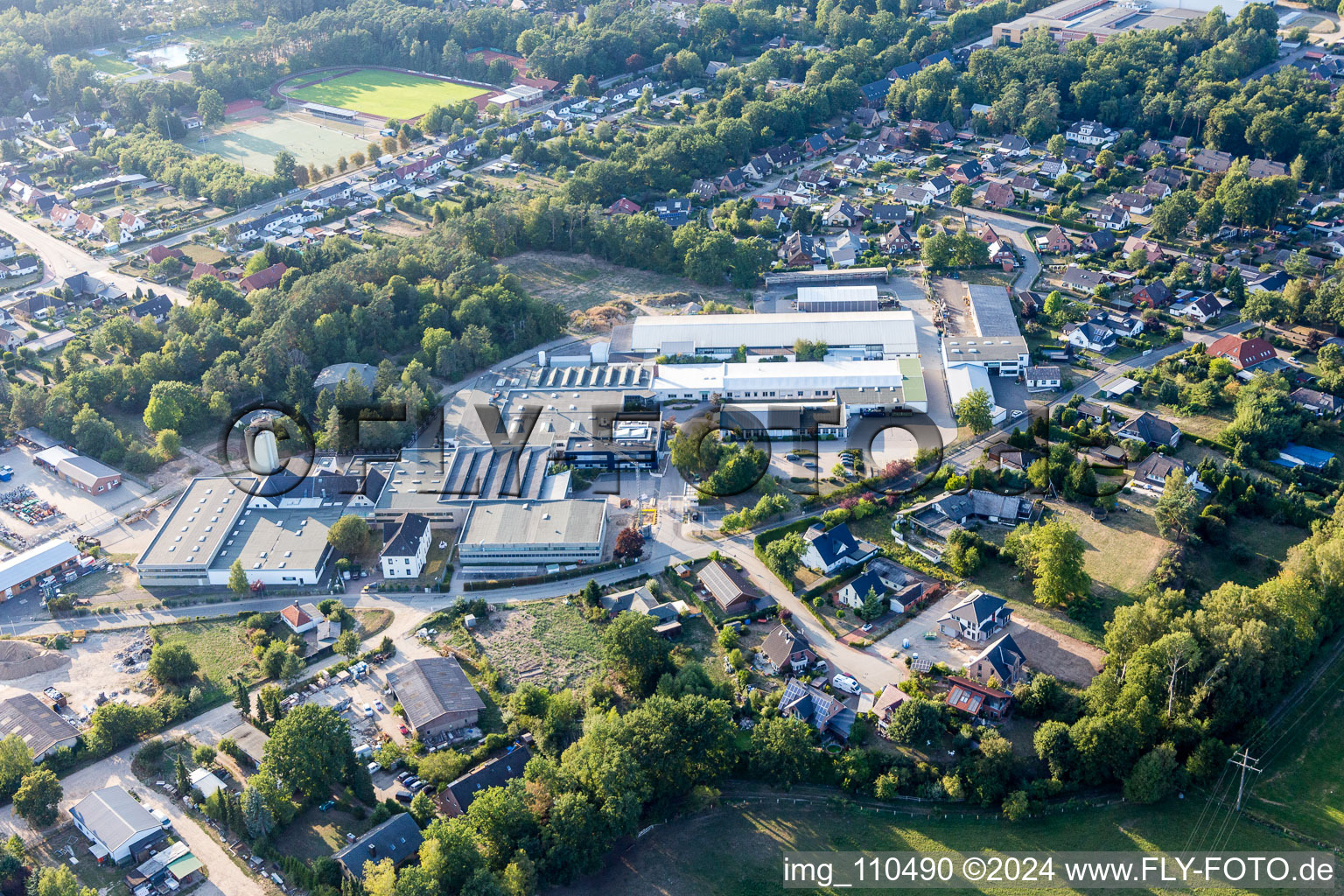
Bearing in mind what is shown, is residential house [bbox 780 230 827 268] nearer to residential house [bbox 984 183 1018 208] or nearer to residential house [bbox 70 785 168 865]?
residential house [bbox 984 183 1018 208]

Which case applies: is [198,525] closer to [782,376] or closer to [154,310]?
[154,310]

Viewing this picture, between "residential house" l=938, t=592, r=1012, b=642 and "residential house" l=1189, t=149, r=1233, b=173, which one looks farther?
"residential house" l=1189, t=149, r=1233, b=173

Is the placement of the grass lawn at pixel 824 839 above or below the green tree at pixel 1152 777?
below

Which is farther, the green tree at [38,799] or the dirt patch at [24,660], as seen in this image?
Result: the dirt patch at [24,660]

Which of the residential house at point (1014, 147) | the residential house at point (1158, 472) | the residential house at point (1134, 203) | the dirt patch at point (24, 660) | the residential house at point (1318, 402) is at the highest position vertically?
the residential house at point (1014, 147)

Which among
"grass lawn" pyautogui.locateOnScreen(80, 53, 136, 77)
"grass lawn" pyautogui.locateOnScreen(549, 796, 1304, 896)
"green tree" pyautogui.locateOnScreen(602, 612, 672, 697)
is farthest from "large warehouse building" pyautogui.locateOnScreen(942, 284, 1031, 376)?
"grass lawn" pyautogui.locateOnScreen(80, 53, 136, 77)

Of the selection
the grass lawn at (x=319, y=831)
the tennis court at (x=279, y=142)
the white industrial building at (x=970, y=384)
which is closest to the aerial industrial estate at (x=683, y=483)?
the grass lawn at (x=319, y=831)

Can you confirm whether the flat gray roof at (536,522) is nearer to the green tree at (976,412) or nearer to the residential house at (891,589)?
the residential house at (891,589)
